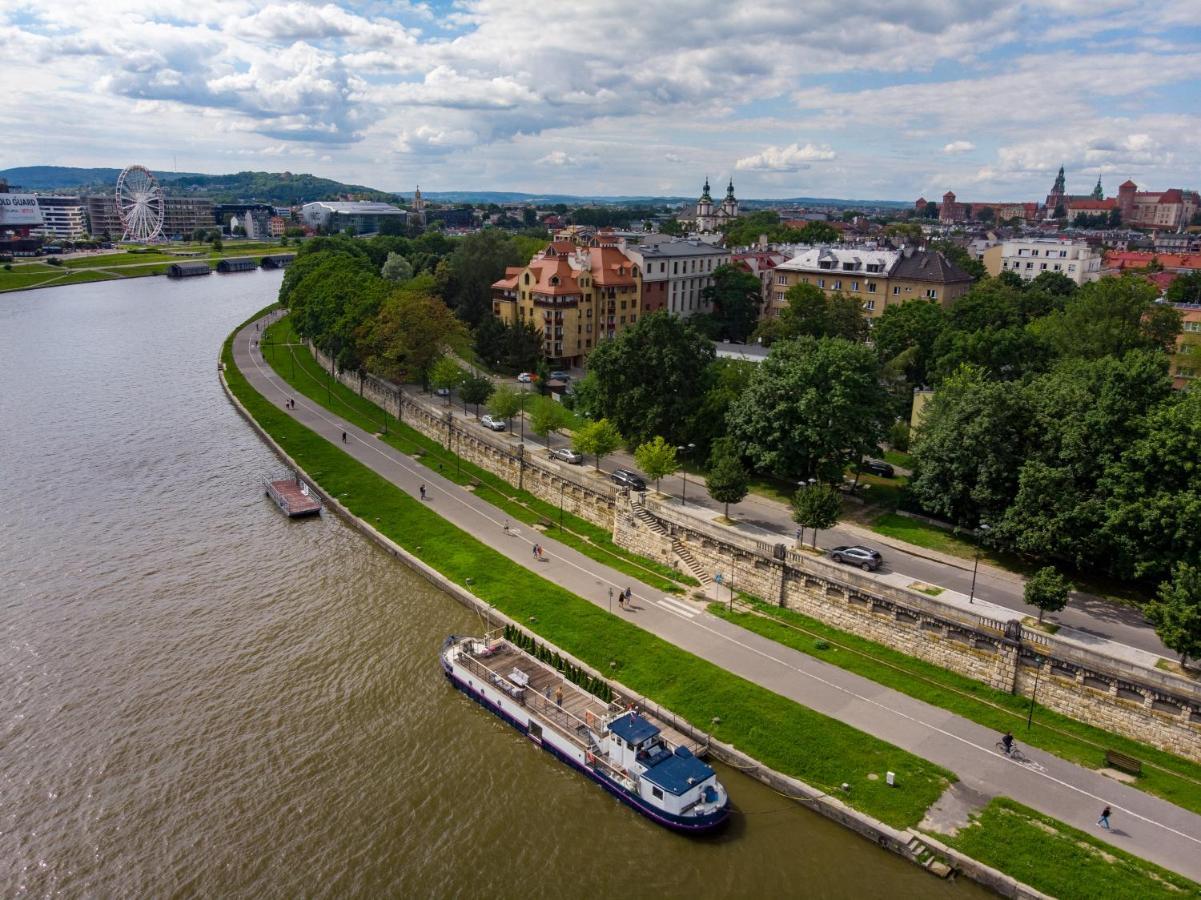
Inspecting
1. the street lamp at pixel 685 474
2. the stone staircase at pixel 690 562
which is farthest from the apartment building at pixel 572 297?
the stone staircase at pixel 690 562

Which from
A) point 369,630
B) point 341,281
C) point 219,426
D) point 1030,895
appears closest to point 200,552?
point 369,630

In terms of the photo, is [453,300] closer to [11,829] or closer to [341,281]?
[341,281]

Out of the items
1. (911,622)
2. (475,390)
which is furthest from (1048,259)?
(911,622)

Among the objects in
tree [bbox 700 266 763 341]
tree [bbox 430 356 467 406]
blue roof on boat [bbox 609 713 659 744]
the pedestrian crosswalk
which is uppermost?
tree [bbox 700 266 763 341]

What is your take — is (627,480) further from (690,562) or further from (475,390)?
(475,390)

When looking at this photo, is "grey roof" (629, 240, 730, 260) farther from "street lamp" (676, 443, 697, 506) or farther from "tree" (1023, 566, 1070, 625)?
"tree" (1023, 566, 1070, 625)

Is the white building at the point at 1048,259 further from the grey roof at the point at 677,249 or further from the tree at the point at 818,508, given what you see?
the tree at the point at 818,508

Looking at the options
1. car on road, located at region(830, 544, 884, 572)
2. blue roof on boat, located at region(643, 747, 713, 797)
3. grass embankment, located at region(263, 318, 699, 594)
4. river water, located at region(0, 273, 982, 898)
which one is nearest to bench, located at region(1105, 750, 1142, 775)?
river water, located at region(0, 273, 982, 898)
